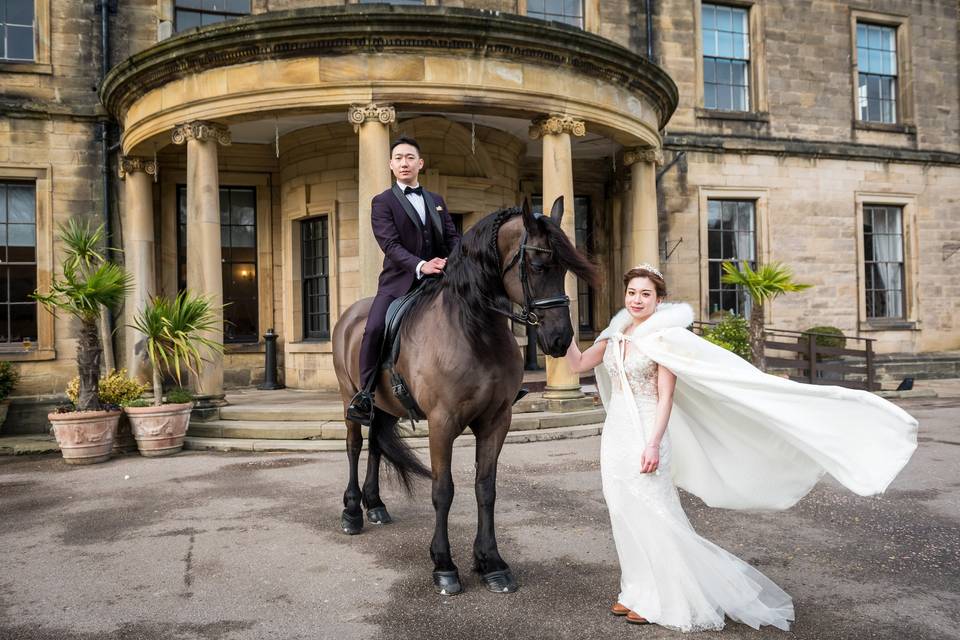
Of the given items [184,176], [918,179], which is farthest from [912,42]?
[184,176]

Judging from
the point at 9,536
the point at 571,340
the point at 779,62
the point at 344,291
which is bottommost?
the point at 9,536

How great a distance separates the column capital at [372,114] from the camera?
29.8 feet

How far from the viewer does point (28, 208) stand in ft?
38.8

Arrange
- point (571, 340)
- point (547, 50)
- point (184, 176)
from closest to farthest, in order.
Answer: point (571, 340) < point (547, 50) < point (184, 176)

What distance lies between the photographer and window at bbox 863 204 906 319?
16406 mm

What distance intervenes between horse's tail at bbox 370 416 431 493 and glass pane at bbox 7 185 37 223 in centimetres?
1008

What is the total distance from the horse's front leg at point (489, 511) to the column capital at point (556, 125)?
260 inches

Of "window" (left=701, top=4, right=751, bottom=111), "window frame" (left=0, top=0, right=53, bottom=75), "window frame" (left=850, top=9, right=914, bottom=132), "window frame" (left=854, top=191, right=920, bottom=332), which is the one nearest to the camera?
"window frame" (left=0, top=0, right=53, bottom=75)

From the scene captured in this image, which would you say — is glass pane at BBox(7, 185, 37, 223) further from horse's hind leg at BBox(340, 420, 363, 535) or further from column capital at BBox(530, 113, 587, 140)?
horse's hind leg at BBox(340, 420, 363, 535)

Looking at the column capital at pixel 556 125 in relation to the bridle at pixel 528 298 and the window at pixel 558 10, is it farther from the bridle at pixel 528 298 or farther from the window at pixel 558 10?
the bridle at pixel 528 298

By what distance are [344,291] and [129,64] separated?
4.65 m

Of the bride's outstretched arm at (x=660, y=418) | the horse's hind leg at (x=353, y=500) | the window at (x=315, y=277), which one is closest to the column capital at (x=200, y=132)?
the window at (x=315, y=277)

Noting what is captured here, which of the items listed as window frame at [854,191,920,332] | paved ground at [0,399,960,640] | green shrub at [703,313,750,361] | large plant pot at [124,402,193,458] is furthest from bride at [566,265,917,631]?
window frame at [854,191,920,332]

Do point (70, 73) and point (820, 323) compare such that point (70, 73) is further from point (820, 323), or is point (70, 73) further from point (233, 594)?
point (820, 323)
